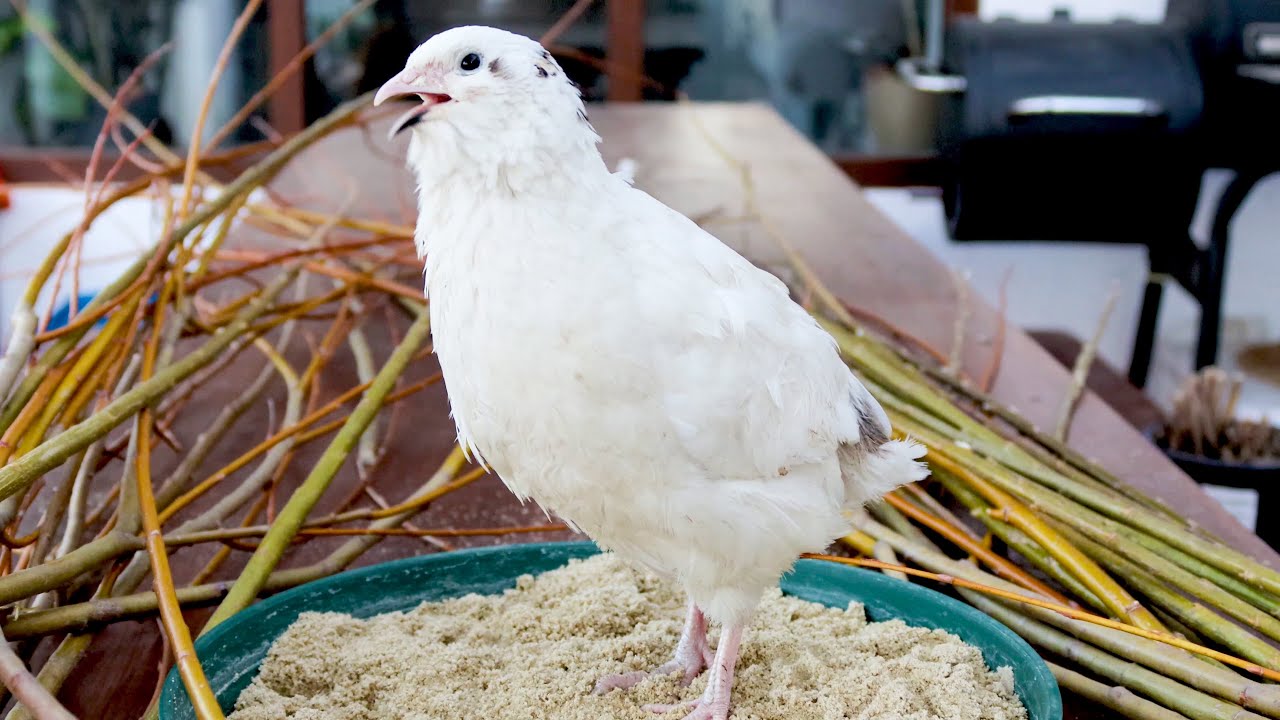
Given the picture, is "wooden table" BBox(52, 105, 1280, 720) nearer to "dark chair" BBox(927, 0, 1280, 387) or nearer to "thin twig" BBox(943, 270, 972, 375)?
"thin twig" BBox(943, 270, 972, 375)

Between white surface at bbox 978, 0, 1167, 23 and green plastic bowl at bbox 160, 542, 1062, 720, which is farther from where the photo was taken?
white surface at bbox 978, 0, 1167, 23

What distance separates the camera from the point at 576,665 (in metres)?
0.63

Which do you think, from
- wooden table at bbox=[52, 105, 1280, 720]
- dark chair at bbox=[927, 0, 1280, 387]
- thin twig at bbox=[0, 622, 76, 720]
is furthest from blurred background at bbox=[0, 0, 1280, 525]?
thin twig at bbox=[0, 622, 76, 720]

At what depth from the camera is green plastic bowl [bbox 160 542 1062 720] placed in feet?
1.92

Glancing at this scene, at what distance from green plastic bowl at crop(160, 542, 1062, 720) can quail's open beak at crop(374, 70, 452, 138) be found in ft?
0.80

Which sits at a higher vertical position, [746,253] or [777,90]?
[746,253]

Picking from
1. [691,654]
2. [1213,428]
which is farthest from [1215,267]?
[691,654]

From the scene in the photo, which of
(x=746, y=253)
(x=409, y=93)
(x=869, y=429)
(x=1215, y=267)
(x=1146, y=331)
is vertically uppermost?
(x=409, y=93)

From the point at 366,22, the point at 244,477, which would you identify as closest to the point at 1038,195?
the point at 366,22

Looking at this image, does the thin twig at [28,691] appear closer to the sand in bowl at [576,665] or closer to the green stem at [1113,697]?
the sand in bowl at [576,665]

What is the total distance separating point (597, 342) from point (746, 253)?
32.9 inches

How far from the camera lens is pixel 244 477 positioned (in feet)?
2.87

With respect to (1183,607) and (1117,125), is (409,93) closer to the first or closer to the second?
(1183,607)

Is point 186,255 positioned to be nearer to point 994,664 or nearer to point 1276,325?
point 994,664
